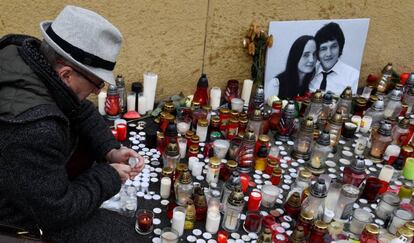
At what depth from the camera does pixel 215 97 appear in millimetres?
3145

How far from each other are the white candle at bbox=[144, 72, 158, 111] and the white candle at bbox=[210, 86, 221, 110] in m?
0.43

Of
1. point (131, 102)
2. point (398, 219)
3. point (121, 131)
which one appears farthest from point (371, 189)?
point (131, 102)

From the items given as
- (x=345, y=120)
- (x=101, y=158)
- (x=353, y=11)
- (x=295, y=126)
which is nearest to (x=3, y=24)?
(x=101, y=158)

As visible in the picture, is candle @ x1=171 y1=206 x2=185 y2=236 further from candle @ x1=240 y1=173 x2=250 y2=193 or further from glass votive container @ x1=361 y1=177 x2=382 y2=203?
glass votive container @ x1=361 y1=177 x2=382 y2=203

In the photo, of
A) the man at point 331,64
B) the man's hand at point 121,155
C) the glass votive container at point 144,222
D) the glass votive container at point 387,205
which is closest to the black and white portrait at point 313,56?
the man at point 331,64

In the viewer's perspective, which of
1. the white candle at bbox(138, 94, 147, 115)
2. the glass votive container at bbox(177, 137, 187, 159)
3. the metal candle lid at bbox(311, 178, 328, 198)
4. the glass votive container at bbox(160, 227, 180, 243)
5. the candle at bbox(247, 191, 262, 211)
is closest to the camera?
the glass votive container at bbox(160, 227, 180, 243)

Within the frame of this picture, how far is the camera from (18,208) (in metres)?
1.57

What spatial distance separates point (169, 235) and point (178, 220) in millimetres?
96

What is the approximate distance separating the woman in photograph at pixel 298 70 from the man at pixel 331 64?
7 cm

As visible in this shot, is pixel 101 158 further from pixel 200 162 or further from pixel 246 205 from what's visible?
pixel 246 205

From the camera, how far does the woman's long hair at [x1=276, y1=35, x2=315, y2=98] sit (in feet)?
11.5

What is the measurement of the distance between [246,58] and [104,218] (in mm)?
2013

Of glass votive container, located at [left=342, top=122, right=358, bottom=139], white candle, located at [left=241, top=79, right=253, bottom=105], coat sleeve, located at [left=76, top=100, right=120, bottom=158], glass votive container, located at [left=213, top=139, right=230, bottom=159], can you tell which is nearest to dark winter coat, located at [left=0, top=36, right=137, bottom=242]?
coat sleeve, located at [left=76, top=100, right=120, bottom=158]

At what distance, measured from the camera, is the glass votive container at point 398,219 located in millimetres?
2121
